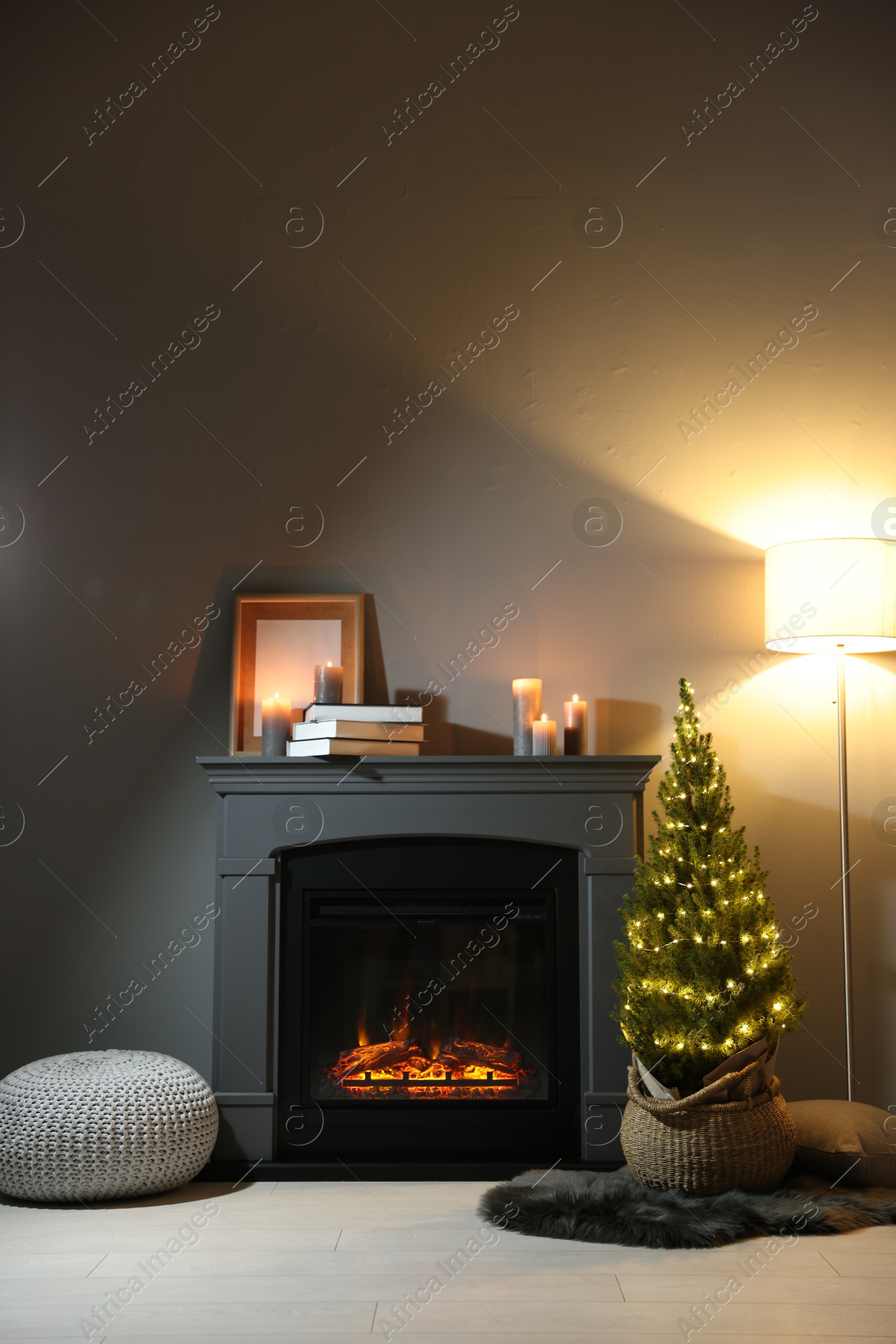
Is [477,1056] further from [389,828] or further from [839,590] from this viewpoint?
[839,590]


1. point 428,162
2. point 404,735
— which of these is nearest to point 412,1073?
point 404,735

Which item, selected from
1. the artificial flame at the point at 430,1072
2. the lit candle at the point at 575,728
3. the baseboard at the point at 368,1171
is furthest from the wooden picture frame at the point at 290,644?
the baseboard at the point at 368,1171

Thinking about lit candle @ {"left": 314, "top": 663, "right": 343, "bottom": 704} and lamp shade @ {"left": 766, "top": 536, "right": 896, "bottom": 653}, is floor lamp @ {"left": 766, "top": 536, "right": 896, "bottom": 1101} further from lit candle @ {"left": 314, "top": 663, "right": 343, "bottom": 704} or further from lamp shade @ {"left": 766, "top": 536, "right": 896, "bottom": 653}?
lit candle @ {"left": 314, "top": 663, "right": 343, "bottom": 704}

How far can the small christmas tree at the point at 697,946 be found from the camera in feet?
8.43

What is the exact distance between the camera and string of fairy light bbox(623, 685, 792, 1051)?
257cm

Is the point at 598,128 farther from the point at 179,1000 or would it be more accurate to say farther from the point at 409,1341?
the point at 409,1341

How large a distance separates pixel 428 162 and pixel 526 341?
68 centimetres

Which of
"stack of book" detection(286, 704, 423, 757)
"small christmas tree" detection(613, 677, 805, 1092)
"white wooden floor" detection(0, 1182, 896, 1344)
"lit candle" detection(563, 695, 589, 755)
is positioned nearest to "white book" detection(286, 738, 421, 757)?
"stack of book" detection(286, 704, 423, 757)

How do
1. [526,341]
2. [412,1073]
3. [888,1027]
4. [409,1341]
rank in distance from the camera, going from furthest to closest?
[526,341]
[888,1027]
[412,1073]
[409,1341]

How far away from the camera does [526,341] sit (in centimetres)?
339

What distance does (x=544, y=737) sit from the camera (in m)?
3.04

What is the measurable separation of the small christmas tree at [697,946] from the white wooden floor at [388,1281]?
46cm

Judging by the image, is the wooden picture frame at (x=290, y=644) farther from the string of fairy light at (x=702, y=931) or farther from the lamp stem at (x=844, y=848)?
the lamp stem at (x=844, y=848)

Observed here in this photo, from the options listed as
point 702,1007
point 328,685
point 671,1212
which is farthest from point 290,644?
point 671,1212
